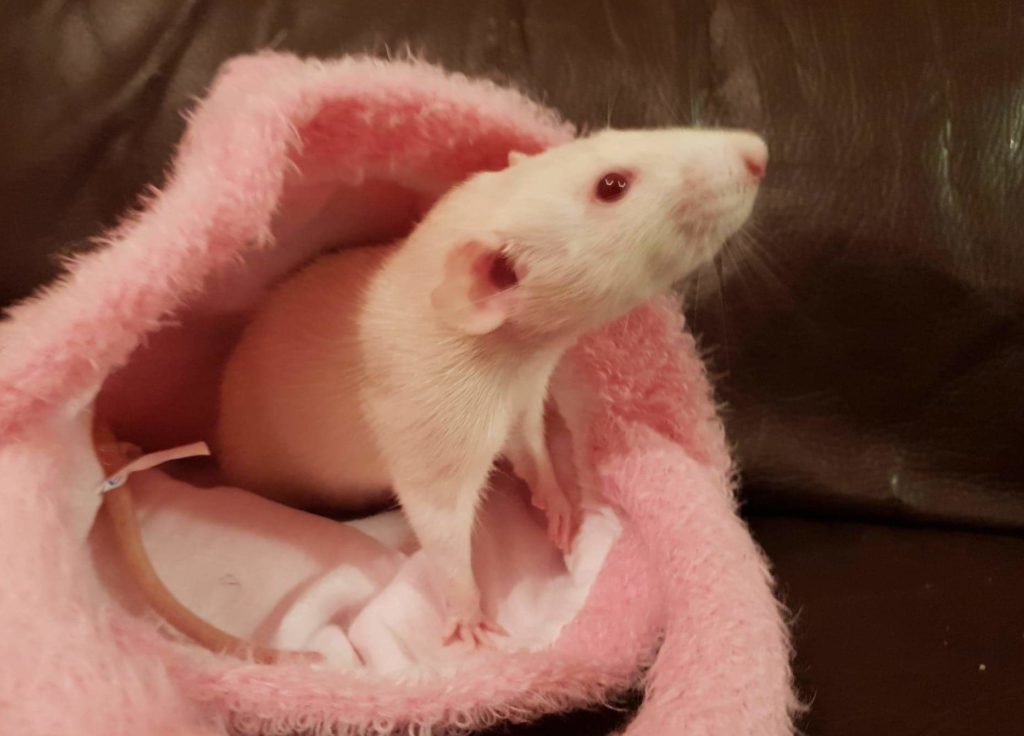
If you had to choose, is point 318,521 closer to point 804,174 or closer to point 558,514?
point 558,514

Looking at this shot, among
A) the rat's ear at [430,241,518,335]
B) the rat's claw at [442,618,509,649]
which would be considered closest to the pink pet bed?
the rat's claw at [442,618,509,649]

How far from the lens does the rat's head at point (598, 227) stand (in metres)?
0.70

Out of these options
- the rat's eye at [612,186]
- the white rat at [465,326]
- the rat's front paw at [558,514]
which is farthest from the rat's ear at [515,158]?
the rat's front paw at [558,514]

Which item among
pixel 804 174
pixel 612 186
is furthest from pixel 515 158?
pixel 804 174

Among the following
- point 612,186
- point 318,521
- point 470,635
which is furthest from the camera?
point 318,521

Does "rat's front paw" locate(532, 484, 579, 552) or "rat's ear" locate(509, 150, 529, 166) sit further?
"rat's front paw" locate(532, 484, 579, 552)

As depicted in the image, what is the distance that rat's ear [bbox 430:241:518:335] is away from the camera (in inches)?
28.4

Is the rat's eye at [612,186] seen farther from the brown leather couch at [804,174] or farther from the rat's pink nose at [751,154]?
the brown leather couch at [804,174]

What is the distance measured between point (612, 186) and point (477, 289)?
14 centimetres

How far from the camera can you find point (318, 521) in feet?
3.16

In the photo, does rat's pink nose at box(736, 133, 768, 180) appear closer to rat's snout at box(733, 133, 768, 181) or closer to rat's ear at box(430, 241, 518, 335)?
rat's snout at box(733, 133, 768, 181)

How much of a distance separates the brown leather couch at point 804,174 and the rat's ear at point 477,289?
0.36m

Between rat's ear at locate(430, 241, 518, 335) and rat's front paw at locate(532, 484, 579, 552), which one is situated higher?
rat's ear at locate(430, 241, 518, 335)

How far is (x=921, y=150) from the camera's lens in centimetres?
99
